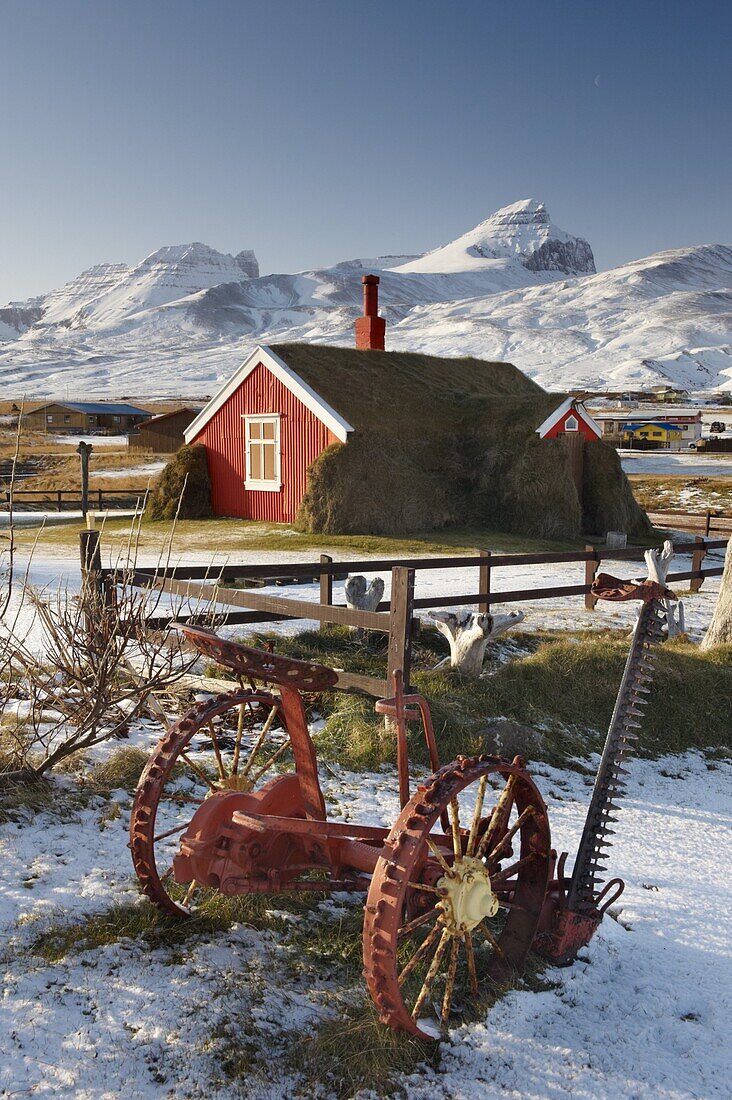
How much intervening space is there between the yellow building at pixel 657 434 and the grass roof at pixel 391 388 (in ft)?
158

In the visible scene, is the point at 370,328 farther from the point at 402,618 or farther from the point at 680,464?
the point at 680,464

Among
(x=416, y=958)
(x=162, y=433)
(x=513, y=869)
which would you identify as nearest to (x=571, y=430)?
(x=513, y=869)

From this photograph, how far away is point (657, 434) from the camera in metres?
70.6

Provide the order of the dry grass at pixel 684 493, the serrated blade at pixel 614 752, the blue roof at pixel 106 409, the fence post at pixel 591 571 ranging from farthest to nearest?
the blue roof at pixel 106 409, the dry grass at pixel 684 493, the fence post at pixel 591 571, the serrated blade at pixel 614 752

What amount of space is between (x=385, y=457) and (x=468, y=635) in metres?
12.9

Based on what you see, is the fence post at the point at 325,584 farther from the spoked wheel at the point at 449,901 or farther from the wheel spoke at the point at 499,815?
the wheel spoke at the point at 499,815

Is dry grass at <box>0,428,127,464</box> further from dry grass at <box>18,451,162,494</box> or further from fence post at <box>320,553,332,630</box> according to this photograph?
fence post at <box>320,553,332,630</box>

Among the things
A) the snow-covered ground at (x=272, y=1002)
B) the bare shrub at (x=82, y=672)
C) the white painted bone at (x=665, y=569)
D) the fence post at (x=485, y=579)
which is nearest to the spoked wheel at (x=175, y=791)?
the snow-covered ground at (x=272, y=1002)

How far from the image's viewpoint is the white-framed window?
72.6 feet

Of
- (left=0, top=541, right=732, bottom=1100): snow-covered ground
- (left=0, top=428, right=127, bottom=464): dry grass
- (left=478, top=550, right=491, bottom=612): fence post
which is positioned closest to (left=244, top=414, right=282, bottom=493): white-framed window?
(left=478, top=550, right=491, bottom=612): fence post

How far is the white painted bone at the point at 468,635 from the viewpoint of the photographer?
823cm

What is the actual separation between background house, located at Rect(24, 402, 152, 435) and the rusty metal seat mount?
285 feet

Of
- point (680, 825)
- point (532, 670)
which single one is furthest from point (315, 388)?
point (680, 825)

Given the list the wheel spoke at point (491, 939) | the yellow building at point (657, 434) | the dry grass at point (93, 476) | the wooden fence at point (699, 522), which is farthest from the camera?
the yellow building at point (657, 434)
